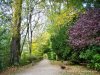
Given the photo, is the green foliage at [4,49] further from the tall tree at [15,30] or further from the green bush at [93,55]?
the green bush at [93,55]

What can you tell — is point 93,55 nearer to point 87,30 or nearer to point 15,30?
point 87,30

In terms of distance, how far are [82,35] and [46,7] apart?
1016 cm

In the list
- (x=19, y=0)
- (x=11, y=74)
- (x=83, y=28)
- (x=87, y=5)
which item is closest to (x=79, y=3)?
(x=87, y=5)

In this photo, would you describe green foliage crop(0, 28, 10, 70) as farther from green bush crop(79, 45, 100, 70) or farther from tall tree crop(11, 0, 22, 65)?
green bush crop(79, 45, 100, 70)

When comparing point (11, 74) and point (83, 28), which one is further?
point (83, 28)

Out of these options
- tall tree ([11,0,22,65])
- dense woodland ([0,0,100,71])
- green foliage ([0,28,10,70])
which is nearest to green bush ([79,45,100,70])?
dense woodland ([0,0,100,71])

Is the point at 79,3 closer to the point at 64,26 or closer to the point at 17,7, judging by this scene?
the point at 17,7

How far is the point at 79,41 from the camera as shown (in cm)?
2012

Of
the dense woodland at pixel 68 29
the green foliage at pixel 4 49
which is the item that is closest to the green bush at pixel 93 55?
the dense woodland at pixel 68 29

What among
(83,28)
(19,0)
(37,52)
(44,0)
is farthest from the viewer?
(37,52)

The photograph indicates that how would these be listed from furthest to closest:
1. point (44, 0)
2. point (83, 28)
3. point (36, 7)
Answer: point (36, 7) → point (44, 0) → point (83, 28)

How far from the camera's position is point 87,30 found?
1958cm

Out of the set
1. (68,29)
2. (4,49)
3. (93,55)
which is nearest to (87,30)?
(93,55)

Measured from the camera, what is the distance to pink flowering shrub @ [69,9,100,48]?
748 inches
